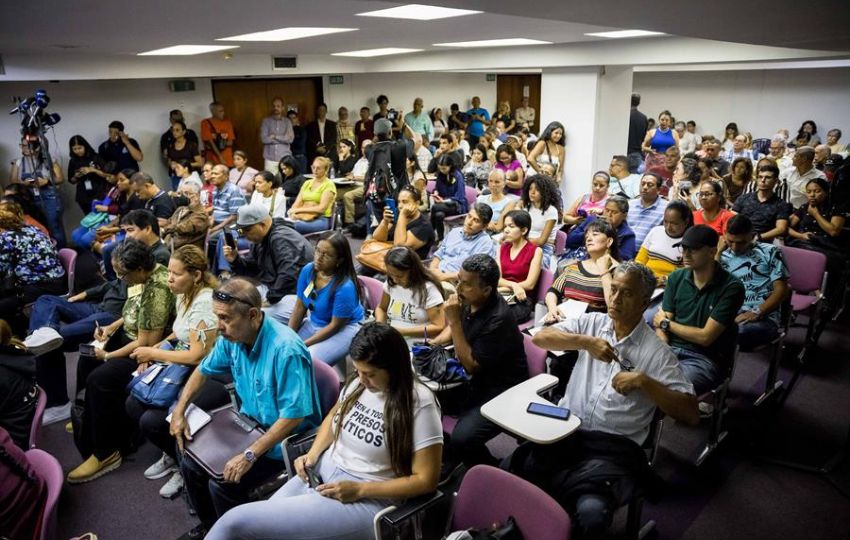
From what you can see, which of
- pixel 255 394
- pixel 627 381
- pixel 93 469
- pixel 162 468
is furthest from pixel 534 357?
pixel 93 469

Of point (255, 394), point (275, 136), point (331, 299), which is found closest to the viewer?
point (255, 394)

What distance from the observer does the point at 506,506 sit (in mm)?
1959

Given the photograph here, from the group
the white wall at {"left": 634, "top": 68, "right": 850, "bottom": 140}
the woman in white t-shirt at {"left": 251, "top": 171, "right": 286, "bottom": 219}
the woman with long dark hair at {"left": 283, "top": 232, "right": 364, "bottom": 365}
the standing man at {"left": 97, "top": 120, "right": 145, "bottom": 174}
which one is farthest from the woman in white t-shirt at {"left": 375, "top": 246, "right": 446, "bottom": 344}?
the white wall at {"left": 634, "top": 68, "right": 850, "bottom": 140}

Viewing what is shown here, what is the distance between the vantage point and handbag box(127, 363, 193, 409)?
2984 mm

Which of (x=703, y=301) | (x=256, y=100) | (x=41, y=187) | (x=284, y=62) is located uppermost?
(x=284, y=62)

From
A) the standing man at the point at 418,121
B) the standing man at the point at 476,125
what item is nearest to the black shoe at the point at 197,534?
the standing man at the point at 418,121

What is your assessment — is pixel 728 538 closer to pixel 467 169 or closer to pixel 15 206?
pixel 15 206

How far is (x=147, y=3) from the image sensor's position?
117 inches

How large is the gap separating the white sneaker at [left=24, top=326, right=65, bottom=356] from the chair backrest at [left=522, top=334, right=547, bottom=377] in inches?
109

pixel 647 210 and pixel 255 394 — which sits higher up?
pixel 647 210

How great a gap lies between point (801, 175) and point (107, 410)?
6.54m

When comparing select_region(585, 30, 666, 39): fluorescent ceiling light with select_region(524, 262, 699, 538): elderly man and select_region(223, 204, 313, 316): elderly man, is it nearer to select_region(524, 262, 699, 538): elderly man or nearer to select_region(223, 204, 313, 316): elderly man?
select_region(223, 204, 313, 316): elderly man

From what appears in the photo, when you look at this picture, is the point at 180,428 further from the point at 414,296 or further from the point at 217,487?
the point at 414,296

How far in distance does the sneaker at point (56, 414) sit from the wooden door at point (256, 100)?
7.31 m
